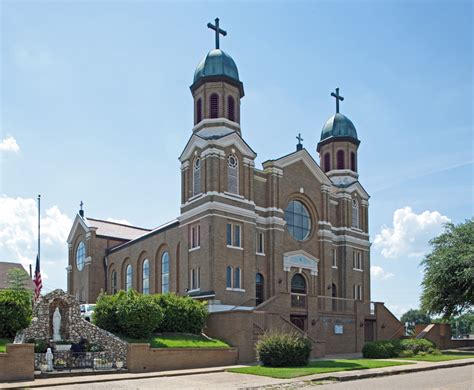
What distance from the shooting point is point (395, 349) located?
34844 mm

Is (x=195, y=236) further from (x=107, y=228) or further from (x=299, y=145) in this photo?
(x=107, y=228)

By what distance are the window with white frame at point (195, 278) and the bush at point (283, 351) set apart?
11551 mm

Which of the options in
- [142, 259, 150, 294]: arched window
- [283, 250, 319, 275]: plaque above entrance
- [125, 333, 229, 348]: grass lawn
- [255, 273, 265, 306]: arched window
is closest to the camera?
[125, 333, 229, 348]: grass lawn

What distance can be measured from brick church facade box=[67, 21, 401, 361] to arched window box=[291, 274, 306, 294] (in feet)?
0.25

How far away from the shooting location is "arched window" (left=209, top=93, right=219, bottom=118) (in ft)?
140

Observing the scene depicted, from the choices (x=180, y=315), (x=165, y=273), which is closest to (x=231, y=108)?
(x=165, y=273)

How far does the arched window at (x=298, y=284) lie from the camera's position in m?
44.4

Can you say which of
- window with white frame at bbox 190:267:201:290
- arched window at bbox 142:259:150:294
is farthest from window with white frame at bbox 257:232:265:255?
arched window at bbox 142:259:150:294

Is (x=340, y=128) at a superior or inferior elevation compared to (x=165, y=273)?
superior

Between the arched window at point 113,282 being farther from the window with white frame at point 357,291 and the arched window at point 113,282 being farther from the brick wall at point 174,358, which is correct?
the brick wall at point 174,358

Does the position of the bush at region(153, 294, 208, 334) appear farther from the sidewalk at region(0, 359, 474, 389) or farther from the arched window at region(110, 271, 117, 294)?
the arched window at region(110, 271, 117, 294)

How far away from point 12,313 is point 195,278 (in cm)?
1501

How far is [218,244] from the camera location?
38656 mm

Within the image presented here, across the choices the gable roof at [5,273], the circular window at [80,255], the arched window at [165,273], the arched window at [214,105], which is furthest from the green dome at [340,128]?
the gable roof at [5,273]
